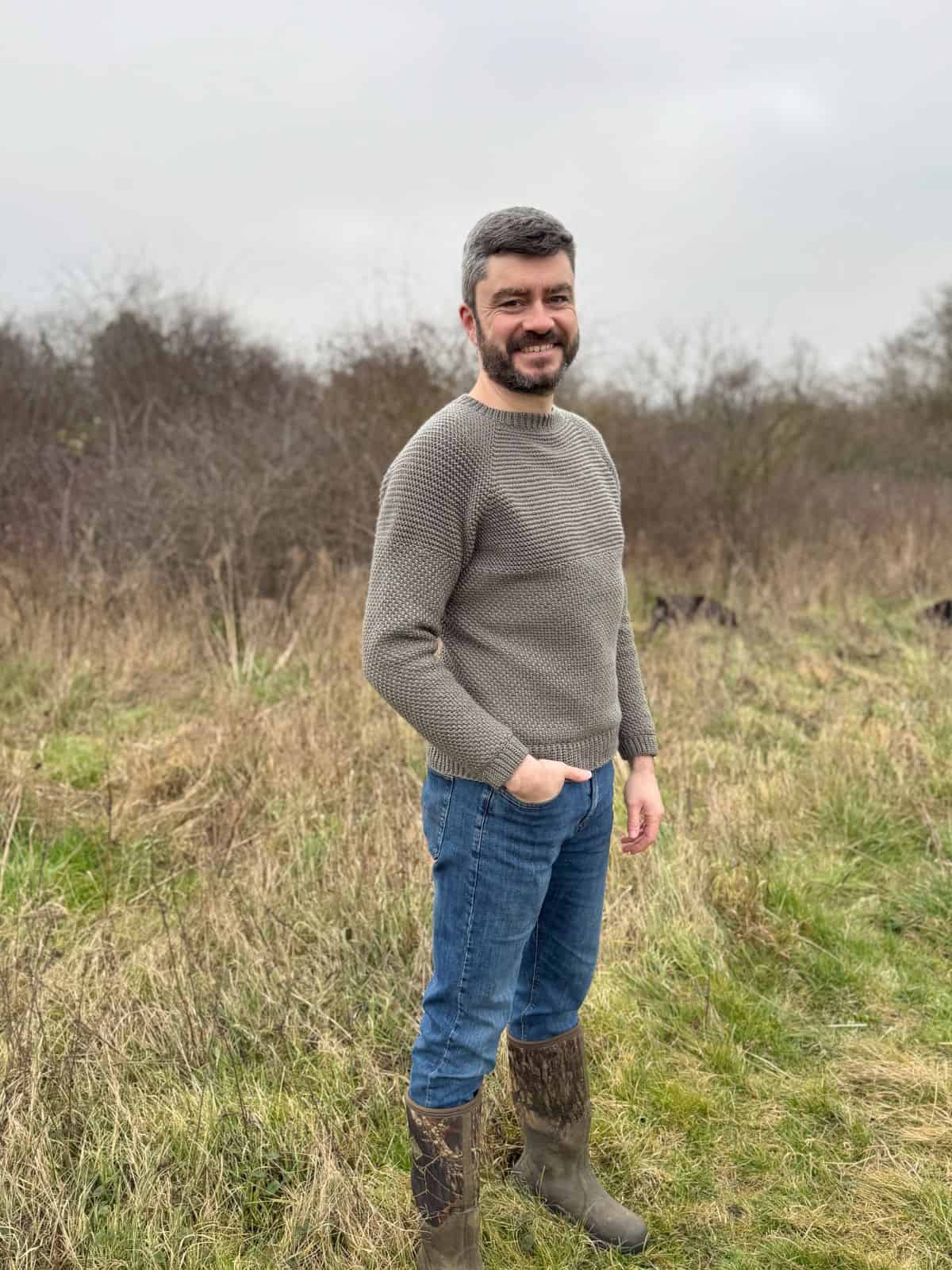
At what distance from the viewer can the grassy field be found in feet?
6.52

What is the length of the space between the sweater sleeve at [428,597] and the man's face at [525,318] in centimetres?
16

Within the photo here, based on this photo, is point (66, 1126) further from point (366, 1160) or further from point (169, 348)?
point (169, 348)

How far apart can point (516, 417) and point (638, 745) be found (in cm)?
72

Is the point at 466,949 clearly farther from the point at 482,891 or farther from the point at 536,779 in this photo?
the point at 536,779

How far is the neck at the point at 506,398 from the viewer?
1.63 m

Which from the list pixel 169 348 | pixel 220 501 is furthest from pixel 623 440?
pixel 169 348

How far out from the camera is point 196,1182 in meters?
2.01

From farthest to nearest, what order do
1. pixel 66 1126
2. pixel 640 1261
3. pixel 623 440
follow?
pixel 623 440, pixel 66 1126, pixel 640 1261

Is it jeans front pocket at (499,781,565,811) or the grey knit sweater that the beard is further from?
jeans front pocket at (499,781,565,811)

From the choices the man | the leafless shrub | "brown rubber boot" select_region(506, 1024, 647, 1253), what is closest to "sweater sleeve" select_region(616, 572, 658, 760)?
the man

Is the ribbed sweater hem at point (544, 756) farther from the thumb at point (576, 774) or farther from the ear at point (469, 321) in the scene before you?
the ear at point (469, 321)

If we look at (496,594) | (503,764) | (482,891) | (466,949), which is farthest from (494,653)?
(466,949)

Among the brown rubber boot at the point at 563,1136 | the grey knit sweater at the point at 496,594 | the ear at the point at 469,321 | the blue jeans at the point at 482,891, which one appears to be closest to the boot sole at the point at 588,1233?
the brown rubber boot at the point at 563,1136

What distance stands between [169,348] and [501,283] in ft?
40.6
